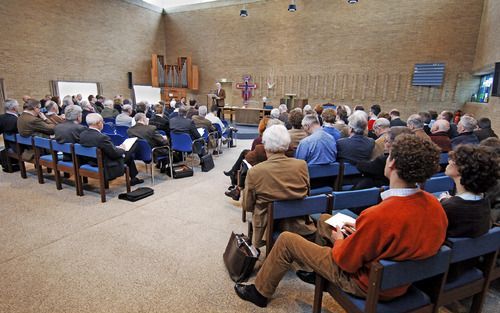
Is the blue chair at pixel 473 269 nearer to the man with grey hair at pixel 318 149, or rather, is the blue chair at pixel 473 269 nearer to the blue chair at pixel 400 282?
the blue chair at pixel 400 282

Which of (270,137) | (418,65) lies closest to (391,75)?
(418,65)

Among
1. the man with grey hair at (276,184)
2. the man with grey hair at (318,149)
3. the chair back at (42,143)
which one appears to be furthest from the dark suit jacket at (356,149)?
the chair back at (42,143)

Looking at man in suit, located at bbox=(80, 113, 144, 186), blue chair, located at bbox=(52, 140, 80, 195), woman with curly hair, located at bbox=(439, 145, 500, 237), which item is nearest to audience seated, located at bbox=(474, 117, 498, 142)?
woman with curly hair, located at bbox=(439, 145, 500, 237)

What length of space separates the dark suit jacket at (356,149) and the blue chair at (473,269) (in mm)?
1481

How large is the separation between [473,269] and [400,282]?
84cm

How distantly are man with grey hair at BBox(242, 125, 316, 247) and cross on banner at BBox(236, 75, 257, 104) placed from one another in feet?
37.5

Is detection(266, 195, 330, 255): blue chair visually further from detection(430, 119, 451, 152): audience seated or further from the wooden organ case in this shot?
the wooden organ case

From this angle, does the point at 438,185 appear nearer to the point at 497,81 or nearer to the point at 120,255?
the point at 120,255

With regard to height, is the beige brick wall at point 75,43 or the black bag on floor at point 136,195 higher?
the beige brick wall at point 75,43

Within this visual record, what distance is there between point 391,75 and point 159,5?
11760 millimetres

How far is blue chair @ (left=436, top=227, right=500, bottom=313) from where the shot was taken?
1.45 metres

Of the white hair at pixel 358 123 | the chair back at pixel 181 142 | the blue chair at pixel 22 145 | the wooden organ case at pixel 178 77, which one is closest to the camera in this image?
the white hair at pixel 358 123

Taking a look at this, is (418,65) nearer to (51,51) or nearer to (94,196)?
(94,196)

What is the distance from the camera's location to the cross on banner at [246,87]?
13289 millimetres
